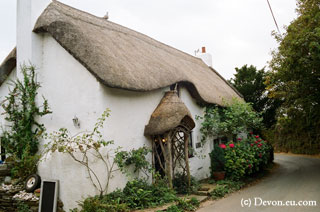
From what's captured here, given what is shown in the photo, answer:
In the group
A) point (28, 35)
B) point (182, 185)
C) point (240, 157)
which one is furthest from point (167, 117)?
point (28, 35)

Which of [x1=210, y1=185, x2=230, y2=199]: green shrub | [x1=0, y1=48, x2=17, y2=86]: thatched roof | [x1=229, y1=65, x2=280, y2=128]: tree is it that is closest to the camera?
[x1=210, y1=185, x2=230, y2=199]: green shrub

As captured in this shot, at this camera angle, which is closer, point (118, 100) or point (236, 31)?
point (118, 100)

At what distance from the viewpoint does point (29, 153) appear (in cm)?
773

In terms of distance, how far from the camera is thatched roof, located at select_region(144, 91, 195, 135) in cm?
788

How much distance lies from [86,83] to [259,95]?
16133mm

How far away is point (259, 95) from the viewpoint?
19.8 m

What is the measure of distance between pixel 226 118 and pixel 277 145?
1569 cm

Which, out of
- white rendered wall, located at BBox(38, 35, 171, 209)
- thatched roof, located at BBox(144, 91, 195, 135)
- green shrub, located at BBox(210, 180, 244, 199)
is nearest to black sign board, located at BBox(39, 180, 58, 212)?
white rendered wall, located at BBox(38, 35, 171, 209)

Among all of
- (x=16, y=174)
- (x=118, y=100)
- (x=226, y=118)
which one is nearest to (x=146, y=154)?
(x=118, y=100)

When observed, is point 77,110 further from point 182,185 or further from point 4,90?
point 4,90

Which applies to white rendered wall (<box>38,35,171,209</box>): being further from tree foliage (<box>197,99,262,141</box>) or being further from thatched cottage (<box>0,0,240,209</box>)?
tree foliage (<box>197,99,262,141</box>)

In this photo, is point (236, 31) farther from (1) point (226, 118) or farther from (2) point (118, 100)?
(2) point (118, 100)

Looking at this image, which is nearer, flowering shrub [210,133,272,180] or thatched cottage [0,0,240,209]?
thatched cottage [0,0,240,209]

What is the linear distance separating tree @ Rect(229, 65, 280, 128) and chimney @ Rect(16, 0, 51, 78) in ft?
51.6
